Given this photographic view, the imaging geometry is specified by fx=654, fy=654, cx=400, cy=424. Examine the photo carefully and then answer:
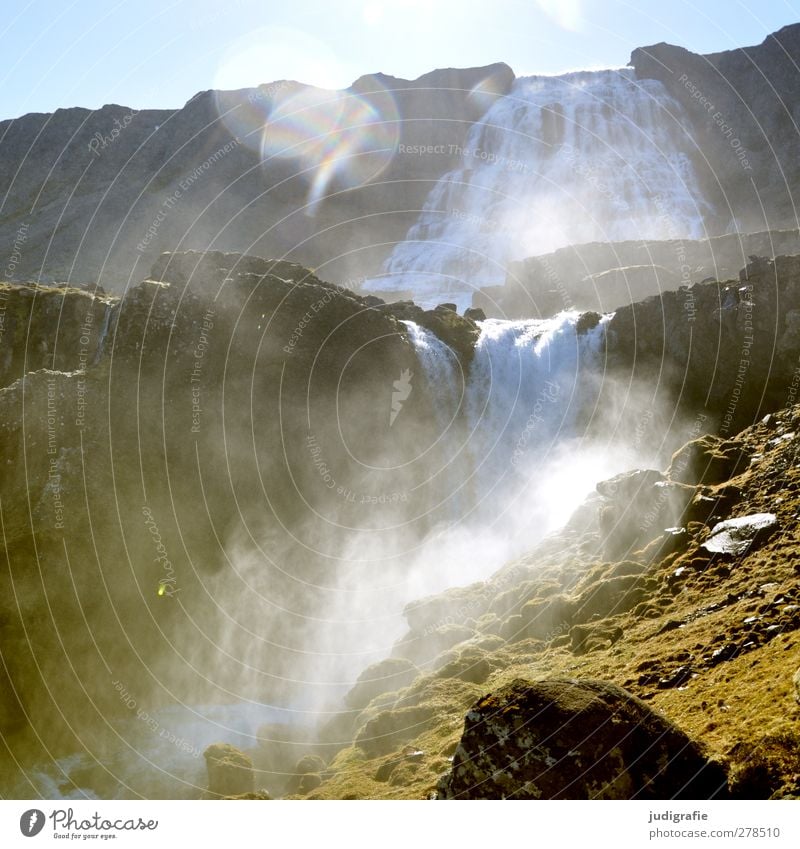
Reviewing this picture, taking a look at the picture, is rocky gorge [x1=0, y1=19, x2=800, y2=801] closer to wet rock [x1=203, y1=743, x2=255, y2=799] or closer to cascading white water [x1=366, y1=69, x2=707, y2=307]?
wet rock [x1=203, y1=743, x2=255, y2=799]

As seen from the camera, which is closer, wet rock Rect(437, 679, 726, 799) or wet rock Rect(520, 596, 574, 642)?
wet rock Rect(437, 679, 726, 799)

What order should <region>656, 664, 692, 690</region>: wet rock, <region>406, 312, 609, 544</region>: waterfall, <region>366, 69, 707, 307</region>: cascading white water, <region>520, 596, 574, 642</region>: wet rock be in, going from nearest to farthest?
<region>656, 664, 692, 690</region>: wet rock
<region>520, 596, 574, 642</region>: wet rock
<region>406, 312, 609, 544</region>: waterfall
<region>366, 69, 707, 307</region>: cascading white water

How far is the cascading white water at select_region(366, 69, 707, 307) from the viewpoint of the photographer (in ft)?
423

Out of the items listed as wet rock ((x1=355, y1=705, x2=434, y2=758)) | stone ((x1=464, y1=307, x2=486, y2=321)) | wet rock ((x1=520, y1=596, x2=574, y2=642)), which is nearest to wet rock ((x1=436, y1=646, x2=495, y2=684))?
wet rock ((x1=520, y1=596, x2=574, y2=642))

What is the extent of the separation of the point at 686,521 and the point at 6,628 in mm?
29048

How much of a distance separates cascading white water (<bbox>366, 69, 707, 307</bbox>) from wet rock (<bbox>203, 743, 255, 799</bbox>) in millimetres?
104536

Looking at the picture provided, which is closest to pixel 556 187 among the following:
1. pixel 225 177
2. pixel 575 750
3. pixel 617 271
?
pixel 617 271

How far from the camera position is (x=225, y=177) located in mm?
154000

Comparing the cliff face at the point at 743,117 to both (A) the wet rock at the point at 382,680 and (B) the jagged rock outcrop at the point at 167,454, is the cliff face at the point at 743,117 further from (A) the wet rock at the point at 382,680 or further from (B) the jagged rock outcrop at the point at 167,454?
(A) the wet rock at the point at 382,680

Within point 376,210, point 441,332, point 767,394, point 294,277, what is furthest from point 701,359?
point 376,210

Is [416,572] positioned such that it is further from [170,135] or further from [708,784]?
[170,135]

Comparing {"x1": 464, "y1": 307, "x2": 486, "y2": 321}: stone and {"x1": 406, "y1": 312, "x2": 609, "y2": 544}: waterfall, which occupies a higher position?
{"x1": 464, "y1": 307, "x2": 486, "y2": 321}: stone

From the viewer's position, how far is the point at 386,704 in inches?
850

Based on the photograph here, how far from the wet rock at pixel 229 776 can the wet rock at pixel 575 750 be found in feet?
48.2
